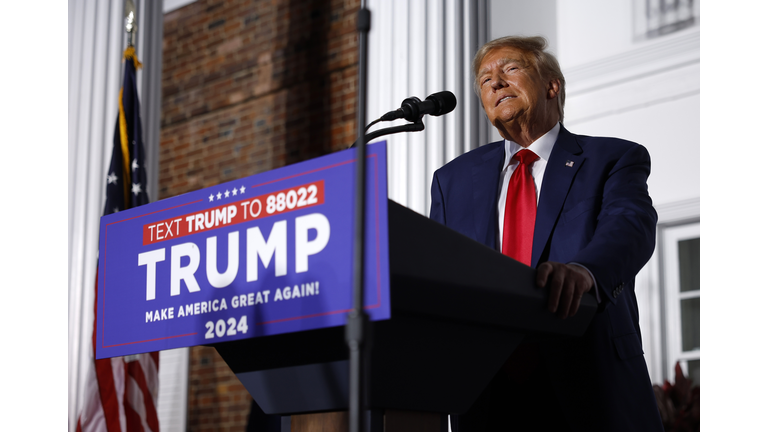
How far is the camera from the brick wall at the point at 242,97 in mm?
5297

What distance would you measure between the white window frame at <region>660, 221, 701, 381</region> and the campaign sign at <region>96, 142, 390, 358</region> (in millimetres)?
3167

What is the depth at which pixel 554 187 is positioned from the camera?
61.6 inches

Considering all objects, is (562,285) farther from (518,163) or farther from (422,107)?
(518,163)

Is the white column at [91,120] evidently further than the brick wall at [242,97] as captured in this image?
No

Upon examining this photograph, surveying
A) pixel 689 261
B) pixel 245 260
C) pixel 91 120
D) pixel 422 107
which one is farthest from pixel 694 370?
pixel 91 120

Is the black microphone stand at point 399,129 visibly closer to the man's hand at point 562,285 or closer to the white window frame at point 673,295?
the man's hand at point 562,285

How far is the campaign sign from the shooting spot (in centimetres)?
89

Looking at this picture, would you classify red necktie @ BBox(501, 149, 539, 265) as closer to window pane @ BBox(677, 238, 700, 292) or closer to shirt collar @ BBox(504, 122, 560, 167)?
shirt collar @ BBox(504, 122, 560, 167)

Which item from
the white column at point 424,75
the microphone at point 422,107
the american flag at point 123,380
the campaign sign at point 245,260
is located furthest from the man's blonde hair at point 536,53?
the american flag at point 123,380

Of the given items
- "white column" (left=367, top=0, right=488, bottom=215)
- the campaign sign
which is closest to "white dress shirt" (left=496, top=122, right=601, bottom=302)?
the campaign sign

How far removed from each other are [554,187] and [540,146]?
205 mm

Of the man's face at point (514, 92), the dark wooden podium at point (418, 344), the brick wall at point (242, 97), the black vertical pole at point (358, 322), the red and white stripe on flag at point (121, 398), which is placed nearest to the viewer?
the black vertical pole at point (358, 322)

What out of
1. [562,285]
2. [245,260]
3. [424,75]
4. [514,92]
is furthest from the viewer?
[424,75]
